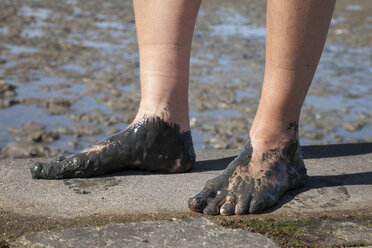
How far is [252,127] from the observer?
196 centimetres

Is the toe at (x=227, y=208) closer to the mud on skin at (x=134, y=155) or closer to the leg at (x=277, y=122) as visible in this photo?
the leg at (x=277, y=122)

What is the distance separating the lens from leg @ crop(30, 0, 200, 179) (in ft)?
6.66

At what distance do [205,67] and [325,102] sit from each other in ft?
3.60

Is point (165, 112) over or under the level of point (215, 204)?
over

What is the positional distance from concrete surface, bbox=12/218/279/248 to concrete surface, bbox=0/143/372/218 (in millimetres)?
133

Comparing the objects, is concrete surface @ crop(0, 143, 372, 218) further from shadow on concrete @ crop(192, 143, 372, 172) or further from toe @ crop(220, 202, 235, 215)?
toe @ crop(220, 202, 235, 215)

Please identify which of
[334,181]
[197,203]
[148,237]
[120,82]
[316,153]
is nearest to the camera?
[148,237]

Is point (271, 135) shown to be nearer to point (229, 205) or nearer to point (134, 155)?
point (229, 205)

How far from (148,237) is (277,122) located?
2.00 feet

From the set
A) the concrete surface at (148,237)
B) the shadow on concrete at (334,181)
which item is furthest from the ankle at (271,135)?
the concrete surface at (148,237)

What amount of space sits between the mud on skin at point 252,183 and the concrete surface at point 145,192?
5 centimetres

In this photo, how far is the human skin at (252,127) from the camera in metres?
1.82

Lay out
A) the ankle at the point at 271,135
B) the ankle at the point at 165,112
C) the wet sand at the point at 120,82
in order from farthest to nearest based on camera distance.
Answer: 1. the wet sand at the point at 120,82
2. the ankle at the point at 165,112
3. the ankle at the point at 271,135

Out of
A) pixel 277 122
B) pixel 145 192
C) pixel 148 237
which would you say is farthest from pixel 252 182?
pixel 148 237
